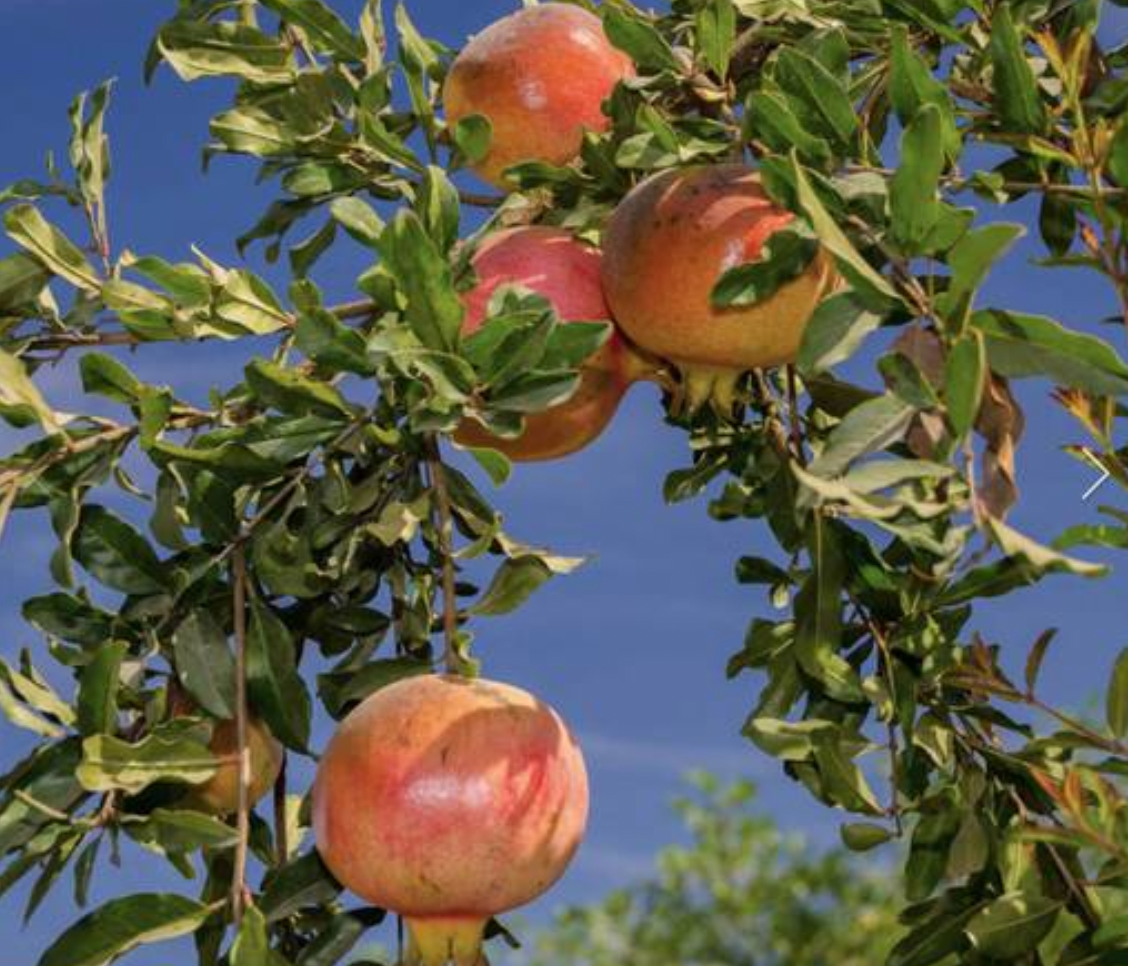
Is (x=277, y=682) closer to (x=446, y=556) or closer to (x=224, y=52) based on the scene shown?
(x=446, y=556)

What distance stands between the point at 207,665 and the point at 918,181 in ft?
2.92

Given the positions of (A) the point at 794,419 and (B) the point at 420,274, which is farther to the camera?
(A) the point at 794,419

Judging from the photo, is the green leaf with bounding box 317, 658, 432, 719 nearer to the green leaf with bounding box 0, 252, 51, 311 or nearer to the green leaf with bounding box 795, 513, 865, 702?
the green leaf with bounding box 795, 513, 865, 702

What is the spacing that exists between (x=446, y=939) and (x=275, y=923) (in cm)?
38

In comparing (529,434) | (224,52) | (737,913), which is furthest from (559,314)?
(737,913)

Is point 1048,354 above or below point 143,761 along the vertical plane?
above

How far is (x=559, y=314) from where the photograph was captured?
77.8 inches

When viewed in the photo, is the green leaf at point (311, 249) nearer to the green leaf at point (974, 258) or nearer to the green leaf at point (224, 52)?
the green leaf at point (224, 52)


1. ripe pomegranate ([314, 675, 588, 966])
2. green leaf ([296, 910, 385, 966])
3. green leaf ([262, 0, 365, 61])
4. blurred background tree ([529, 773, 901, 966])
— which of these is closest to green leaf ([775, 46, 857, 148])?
ripe pomegranate ([314, 675, 588, 966])

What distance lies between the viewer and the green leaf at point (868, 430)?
1589 millimetres

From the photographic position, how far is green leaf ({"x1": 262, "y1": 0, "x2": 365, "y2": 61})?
238 cm

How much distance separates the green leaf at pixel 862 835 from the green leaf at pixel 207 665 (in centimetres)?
67

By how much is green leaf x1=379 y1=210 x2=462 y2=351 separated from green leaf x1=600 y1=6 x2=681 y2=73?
0.39 metres

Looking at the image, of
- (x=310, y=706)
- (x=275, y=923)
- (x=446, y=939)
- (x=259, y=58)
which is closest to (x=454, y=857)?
(x=446, y=939)
